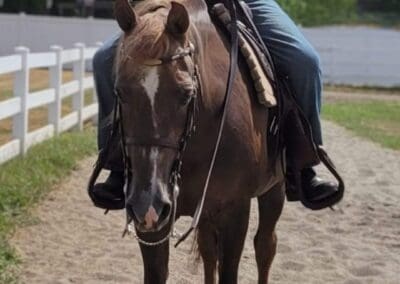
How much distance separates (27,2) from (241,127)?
41316 millimetres

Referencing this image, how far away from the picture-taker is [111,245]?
7.09 meters

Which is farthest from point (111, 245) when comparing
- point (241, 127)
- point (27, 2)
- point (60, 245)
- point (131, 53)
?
point (27, 2)

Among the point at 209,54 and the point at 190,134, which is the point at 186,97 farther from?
the point at 209,54

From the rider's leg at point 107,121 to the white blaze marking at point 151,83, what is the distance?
0.81 m

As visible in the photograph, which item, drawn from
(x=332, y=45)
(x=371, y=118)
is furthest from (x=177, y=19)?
(x=332, y=45)

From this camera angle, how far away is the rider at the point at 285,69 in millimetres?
4477

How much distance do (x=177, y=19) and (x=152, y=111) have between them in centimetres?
38

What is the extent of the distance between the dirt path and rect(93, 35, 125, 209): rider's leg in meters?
1.54

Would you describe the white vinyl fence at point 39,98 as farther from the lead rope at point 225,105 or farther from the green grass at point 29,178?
the lead rope at point 225,105

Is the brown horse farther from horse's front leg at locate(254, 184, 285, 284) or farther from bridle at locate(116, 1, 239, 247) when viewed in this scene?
horse's front leg at locate(254, 184, 285, 284)

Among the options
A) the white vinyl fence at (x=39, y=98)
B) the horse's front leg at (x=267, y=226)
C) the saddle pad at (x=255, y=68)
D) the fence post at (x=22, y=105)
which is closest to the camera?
the saddle pad at (x=255, y=68)

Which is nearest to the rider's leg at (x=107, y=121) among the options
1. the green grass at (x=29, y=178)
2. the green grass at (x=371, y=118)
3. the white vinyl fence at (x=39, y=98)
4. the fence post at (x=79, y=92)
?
the green grass at (x=29, y=178)

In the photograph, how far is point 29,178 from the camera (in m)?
8.87

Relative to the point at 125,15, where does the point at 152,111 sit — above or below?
below
